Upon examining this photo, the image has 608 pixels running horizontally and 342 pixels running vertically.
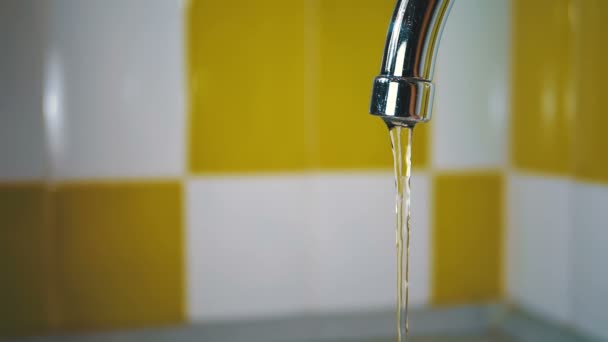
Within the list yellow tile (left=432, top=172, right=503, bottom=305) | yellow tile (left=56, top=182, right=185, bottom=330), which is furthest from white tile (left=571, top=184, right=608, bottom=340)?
yellow tile (left=56, top=182, right=185, bottom=330)

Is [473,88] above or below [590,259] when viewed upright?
above

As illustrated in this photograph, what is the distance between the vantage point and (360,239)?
3.54 ft

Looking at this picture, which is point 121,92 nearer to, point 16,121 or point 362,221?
point 16,121

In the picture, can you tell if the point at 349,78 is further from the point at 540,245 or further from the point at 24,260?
the point at 24,260

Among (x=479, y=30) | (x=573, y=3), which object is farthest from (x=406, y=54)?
(x=479, y=30)

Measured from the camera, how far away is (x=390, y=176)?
1.08 m

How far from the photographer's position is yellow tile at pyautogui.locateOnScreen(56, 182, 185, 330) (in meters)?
0.98

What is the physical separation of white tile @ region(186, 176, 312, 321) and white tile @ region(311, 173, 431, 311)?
3 cm

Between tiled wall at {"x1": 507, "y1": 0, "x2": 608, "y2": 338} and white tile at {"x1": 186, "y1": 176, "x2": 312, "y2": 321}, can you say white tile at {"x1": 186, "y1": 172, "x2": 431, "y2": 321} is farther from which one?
tiled wall at {"x1": 507, "y1": 0, "x2": 608, "y2": 338}

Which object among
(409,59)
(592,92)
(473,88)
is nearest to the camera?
(409,59)

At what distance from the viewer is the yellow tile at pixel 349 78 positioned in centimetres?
104

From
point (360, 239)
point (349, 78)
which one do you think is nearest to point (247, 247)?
point (360, 239)

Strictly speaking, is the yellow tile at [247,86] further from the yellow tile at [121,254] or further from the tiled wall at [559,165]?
the tiled wall at [559,165]

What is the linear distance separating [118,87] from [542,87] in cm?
68
